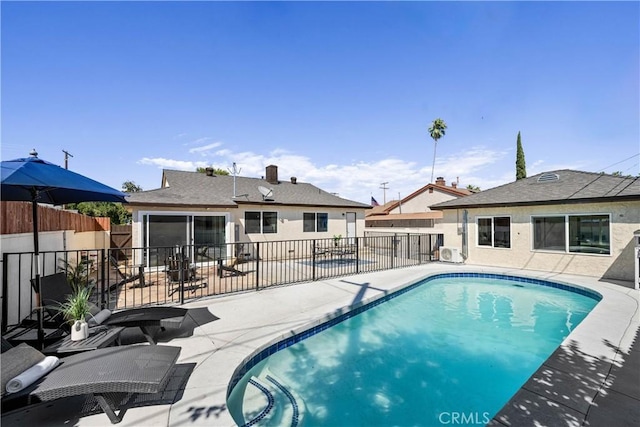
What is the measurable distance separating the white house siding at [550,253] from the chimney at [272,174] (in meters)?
10.6

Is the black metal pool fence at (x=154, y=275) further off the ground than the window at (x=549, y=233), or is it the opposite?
the window at (x=549, y=233)

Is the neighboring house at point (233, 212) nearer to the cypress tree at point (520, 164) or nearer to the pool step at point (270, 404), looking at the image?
the pool step at point (270, 404)

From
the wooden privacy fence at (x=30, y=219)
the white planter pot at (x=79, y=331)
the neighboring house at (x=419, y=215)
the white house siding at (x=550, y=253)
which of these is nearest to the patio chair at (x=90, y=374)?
the white planter pot at (x=79, y=331)

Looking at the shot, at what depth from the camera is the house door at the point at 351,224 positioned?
17.1m

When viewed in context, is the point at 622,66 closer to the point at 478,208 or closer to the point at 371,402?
the point at 478,208

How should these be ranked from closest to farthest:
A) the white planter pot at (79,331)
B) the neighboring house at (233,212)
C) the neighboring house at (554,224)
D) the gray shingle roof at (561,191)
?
the white planter pot at (79,331) < the neighboring house at (554,224) < the gray shingle roof at (561,191) < the neighboring house at (233,212)

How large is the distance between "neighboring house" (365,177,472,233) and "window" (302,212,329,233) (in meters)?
5.94

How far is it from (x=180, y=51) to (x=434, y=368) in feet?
36.9

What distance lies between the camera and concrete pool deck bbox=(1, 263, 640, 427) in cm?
249

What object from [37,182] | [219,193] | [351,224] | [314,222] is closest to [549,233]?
[351,224]

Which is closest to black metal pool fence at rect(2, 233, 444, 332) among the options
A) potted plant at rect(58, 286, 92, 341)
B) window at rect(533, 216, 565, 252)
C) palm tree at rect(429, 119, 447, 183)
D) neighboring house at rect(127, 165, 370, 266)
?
potted plant at rect(58, 286, 92, 341)

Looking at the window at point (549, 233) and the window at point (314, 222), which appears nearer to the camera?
the window at point (549, 233)

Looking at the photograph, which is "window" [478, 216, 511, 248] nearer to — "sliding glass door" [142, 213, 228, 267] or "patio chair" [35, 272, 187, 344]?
"sliding glass door" [142, 213, 228, 267]

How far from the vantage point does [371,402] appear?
3711 millimetres
